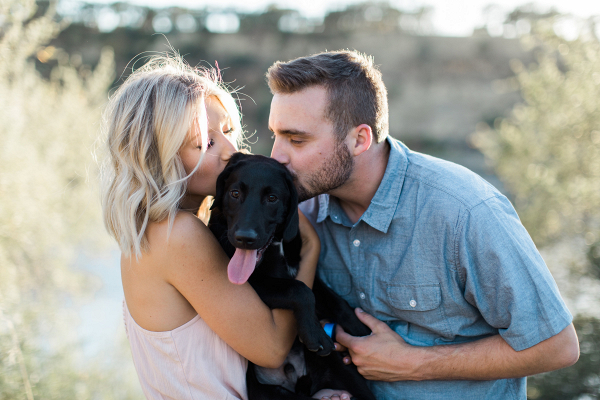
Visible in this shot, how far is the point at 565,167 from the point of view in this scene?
5.65 meters

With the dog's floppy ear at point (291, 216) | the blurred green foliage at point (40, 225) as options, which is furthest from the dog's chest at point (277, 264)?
the blurred green foliage at point (40, 225)

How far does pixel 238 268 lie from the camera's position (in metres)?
1.96

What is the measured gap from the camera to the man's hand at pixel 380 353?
2.01 meters

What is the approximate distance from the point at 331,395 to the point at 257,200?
1.03 metres

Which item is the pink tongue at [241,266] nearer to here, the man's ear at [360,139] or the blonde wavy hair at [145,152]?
the blonde wavy hair at [145,152]

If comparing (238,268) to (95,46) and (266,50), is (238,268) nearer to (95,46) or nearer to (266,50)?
(95,46)

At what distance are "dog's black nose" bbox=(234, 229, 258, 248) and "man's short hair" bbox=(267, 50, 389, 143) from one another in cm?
68

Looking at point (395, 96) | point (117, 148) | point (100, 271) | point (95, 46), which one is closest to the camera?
point (117, 148)

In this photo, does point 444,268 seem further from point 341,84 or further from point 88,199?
point 88,199

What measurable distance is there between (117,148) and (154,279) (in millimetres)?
610

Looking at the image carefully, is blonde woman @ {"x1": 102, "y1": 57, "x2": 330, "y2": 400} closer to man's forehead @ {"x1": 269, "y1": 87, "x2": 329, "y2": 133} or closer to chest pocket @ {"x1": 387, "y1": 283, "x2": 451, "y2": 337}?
man's forehead @ {"x1": 269, "y1": 87, "x2": 329, "y2": 133}

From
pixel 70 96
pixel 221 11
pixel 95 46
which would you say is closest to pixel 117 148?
pixel 70 96

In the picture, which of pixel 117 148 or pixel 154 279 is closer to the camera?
pixel 154 279

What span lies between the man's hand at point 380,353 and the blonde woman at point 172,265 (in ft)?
1.12
